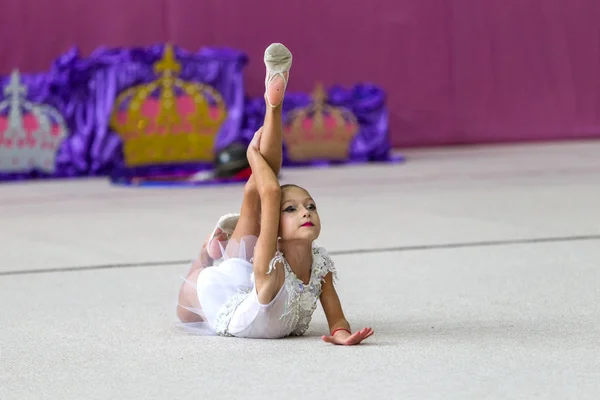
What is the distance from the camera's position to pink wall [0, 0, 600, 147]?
7.41m

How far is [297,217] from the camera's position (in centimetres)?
203

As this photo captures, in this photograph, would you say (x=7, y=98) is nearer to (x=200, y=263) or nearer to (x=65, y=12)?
(x=65, y=12)

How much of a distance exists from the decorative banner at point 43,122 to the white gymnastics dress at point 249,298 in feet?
14.0

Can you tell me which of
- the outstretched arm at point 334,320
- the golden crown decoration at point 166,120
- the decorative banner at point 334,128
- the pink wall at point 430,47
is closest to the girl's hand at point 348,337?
the outstretched arm at point 334,320

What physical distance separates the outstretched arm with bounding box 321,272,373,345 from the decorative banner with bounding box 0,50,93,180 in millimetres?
4362

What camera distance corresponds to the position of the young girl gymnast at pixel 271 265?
2.03 m

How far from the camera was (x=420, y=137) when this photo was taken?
25.8 feet

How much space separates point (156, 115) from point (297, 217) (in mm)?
4398

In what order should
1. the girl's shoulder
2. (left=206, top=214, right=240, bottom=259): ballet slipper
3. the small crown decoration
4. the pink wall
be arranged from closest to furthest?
the girl's shoulder → (left=206, top=214, right=240, bottom=259): ballet slipper → the small crown decoration → the pink wall

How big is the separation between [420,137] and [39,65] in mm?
2682

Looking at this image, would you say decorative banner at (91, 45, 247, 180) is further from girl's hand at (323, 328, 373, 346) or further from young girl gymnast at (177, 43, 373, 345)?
girl's hand at (323, 328, 373, 346)

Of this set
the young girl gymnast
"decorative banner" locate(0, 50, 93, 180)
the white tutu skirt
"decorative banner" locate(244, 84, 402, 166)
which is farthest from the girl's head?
"decorative banner" locate(244, 84, 402, 166)

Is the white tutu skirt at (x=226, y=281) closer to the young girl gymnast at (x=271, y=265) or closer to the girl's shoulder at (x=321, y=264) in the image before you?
the young girl gymnast at (x=271, y=265)

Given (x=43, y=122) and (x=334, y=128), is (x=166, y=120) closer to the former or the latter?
(x=43, y=122)
